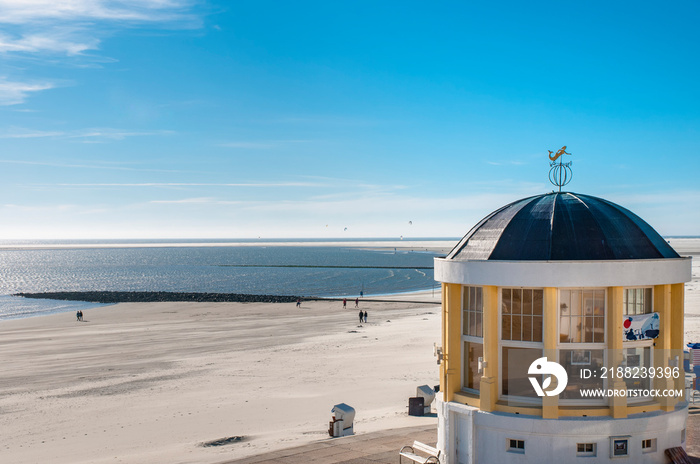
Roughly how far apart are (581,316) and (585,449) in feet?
7.91

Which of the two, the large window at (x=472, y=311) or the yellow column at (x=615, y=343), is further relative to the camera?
the large window at (x=472, y=311)

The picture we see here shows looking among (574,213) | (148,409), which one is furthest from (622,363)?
(148,409)

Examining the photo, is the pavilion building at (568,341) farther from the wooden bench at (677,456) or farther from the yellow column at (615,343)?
the wooden bench at (677,456)

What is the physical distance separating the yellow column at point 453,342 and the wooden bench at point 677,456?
400 cm

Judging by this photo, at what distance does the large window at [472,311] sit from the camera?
12.1m

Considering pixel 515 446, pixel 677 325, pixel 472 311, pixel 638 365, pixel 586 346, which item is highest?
pixel 472 311

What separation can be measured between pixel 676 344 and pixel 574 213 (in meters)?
3.18

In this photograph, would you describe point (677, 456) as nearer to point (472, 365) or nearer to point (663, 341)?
point (663, 341)

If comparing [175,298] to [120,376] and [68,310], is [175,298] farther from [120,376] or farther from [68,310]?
[120,376]

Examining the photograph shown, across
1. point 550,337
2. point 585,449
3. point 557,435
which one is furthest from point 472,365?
point 585,449

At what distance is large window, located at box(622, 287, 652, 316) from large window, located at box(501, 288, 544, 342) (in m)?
1.60

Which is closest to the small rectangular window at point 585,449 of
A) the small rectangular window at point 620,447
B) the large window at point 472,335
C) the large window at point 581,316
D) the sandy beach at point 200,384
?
the small rectangular window at point 620,447

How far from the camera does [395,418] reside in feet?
63.5

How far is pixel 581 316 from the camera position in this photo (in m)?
11.3
